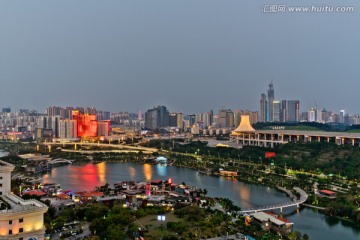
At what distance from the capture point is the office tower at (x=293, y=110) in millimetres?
31547

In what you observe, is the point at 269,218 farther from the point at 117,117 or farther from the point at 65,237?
the point at 117,117

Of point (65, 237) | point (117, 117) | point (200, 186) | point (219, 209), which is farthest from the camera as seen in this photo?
point (117, 117)

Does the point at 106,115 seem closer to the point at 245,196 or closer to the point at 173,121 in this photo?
the point at 173,121

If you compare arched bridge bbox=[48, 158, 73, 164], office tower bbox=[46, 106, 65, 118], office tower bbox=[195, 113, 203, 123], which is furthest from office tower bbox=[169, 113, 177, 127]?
arched bridge bbox=[48, 158, 73, 164]

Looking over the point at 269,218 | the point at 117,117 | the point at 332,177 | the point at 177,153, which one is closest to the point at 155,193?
the point at 269,218

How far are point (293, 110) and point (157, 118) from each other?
12.0 metres

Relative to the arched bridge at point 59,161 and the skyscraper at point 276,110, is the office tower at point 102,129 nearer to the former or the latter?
the arched bridge at point 59,161

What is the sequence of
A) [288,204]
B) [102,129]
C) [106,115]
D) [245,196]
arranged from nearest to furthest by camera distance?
1. [288,204]
2. [245,196]
3. [102,129]
4. [106,115]

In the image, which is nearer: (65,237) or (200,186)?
(65,237)

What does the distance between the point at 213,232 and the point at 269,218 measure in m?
1.43

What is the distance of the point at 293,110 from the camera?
31.7 meters

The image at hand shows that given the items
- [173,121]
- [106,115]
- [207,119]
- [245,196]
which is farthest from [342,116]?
[106,115]

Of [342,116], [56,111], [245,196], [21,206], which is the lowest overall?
[245,196]

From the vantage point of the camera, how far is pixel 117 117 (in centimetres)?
4716
